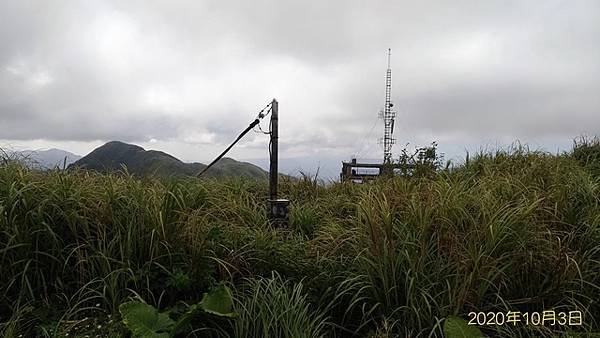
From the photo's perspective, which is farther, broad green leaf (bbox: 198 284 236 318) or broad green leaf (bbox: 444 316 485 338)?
broad green leaf (bbox: 198 284 236 318)

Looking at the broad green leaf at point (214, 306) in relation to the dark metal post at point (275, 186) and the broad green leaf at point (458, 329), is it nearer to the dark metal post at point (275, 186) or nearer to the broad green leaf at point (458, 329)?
the broad green leaf at point (458, 329)

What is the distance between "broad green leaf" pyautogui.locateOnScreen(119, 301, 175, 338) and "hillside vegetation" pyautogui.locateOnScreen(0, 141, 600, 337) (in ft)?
0.48

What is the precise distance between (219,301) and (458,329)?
1.28 m

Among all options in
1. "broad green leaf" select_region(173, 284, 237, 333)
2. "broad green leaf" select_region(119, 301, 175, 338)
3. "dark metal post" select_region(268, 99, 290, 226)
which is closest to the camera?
"broad green leaf" select_region(119, 301, 175, 338)

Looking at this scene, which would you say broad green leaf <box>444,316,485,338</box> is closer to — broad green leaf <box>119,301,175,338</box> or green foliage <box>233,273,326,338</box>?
green foliage <box>233,273,326,338</box>

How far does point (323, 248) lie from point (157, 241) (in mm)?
1243

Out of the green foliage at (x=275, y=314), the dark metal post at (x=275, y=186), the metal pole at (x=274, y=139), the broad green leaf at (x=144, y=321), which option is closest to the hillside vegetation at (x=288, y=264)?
the green foliage at (x=275, y=314)

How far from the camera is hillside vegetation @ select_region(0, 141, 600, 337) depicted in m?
2.52

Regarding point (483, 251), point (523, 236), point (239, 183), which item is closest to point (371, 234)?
point (483, 251)

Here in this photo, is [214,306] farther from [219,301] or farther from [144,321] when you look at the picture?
[144,321]

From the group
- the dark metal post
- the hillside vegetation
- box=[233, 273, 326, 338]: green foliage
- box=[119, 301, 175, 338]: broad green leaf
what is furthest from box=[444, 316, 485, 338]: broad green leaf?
the dark metal post

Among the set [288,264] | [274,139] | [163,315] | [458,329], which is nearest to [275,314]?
[163,315]

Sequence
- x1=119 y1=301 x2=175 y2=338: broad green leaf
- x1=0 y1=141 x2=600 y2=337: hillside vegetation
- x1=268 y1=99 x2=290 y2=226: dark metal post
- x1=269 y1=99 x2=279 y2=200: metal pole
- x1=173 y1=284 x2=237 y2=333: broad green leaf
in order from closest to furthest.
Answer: x1=119 y1=301 x2=175 y2=338: broad green leaf < x1=173 y1=284 x2=237 y2=333: broad green leaf < x1=0 y1=141 x2=600 y2=337: hillside vegetation < x1=268 y1=99 x2=290 y2=226: dark metal post < x1=269 y1=99 x2=279 y2=200: metal pole

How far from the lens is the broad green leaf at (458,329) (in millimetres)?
2213
